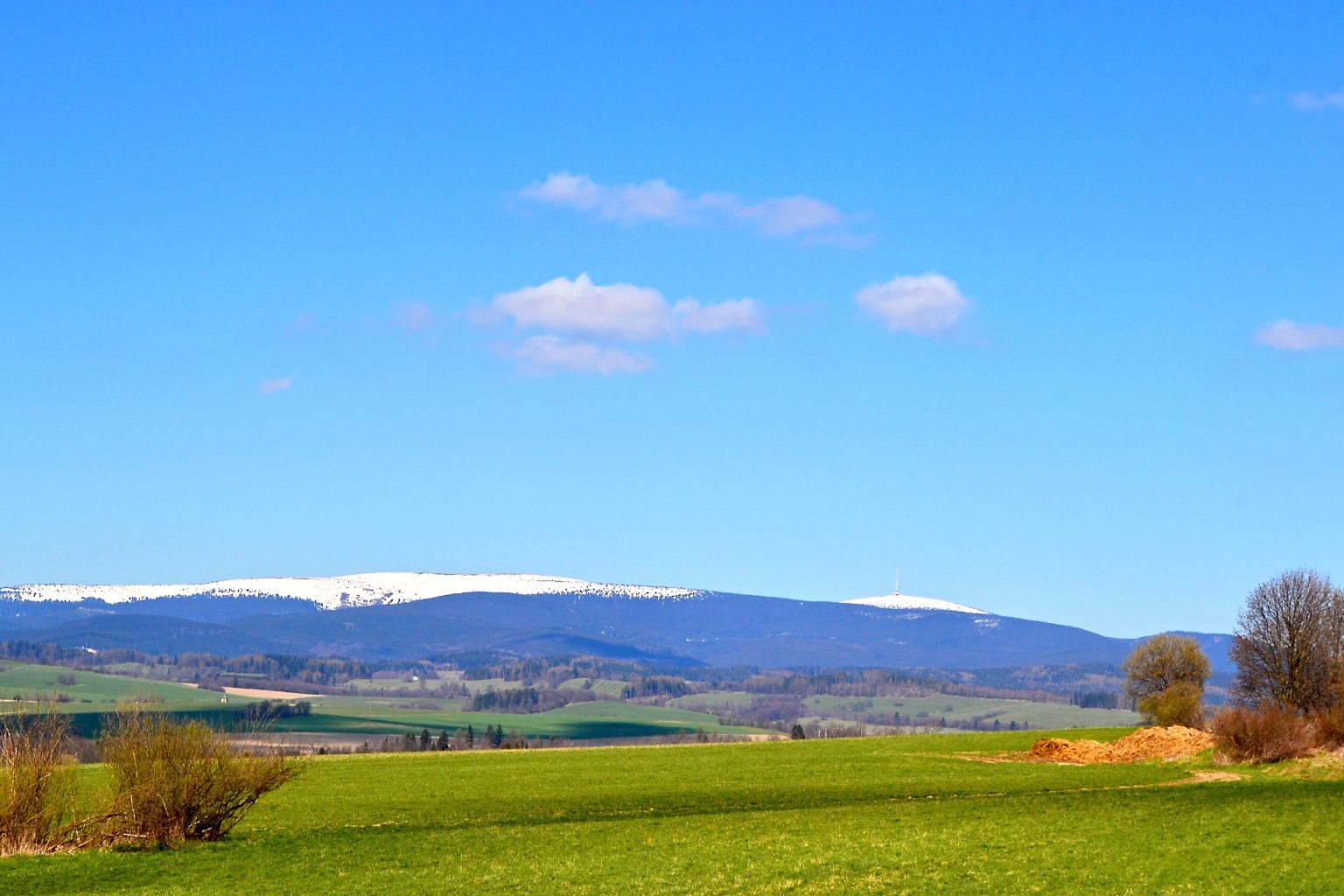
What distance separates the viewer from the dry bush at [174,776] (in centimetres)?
4809

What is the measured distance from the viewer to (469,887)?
132ft

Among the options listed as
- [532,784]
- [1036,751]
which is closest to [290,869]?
[532,784]

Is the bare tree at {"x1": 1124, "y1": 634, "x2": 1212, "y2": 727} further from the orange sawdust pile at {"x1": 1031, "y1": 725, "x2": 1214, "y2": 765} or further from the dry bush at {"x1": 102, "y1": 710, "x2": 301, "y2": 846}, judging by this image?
the dry bush at {"x1": 102, "y1": 710, "x2": 301, "y2": 846}

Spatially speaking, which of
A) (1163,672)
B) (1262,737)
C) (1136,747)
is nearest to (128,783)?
(1262,737)

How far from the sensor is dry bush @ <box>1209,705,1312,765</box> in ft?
254

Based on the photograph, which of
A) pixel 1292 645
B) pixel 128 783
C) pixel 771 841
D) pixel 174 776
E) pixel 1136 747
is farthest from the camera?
pixel 1292 645

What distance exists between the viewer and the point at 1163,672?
129 metres

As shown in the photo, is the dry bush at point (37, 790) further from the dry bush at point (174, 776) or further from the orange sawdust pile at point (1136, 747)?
the orange sawdust pile at point (1136, 747)

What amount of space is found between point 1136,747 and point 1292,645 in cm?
3550

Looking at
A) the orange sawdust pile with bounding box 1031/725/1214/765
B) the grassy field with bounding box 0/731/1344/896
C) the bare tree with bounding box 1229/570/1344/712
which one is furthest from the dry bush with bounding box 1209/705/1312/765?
the bare tree with bounding box 1229/570/1344/712

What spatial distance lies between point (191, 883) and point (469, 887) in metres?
8.06

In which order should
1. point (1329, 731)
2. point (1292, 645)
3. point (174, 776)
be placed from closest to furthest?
point (174, 776), point (1329, 731), point (1292, 645)

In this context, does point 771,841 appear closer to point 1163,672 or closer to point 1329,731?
point 1329,731

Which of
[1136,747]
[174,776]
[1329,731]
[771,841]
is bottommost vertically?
[771,841]
